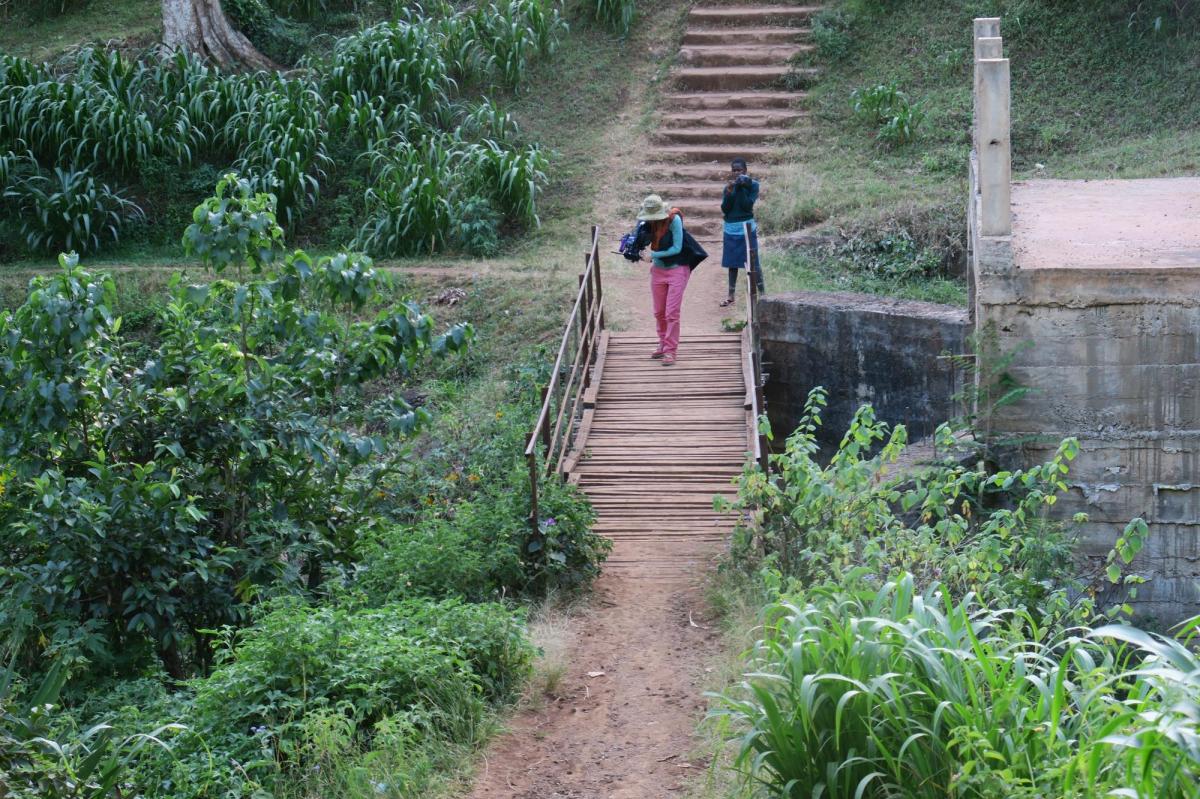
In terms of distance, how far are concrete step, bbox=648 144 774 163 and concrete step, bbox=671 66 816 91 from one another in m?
1.72

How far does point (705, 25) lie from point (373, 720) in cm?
1690

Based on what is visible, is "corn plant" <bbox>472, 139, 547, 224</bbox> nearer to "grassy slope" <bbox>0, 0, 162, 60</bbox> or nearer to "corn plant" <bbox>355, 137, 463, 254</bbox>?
"corn plant" <bbox>355, 137, 463, 254</bbox>

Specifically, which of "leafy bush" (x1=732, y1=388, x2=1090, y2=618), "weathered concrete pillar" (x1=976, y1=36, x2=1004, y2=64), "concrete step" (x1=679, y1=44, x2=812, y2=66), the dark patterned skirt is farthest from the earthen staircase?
"leafy bush" (x1=732, y1=388, x2=1090, y2=618)

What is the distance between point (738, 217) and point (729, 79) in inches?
283

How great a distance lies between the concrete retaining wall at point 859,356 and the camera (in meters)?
12.4

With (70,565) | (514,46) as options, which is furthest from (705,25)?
(70,565)

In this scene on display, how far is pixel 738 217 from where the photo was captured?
43.9 ft

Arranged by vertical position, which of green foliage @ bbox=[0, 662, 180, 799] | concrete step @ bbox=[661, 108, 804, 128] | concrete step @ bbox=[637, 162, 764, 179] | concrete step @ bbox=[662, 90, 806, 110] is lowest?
green foliage @ bbox=[0, 662, 180, 799]

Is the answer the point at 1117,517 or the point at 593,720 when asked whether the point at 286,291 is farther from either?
the point at 1117,517

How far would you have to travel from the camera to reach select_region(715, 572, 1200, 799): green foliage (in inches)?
160

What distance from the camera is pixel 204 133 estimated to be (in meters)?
18.7

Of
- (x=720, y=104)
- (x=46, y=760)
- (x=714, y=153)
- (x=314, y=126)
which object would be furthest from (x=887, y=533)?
(x=720, y=104)

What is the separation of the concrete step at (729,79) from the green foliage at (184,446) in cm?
1267

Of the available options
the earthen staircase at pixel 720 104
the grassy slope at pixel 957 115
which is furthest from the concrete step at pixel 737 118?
the grassy slope at pixel 957 115
